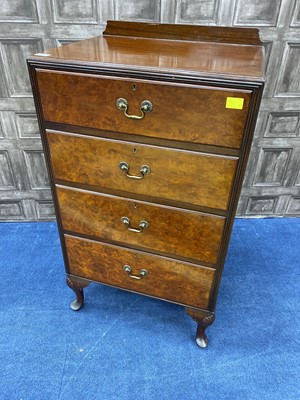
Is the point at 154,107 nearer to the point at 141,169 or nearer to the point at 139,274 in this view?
the point at 141,169

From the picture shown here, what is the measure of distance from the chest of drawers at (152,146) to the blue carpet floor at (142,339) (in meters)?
0.22

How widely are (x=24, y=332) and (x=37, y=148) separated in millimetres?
905

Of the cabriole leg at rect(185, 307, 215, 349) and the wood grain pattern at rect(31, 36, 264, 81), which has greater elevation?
the wood grain pattern at rect(31, 36, 264, 81)

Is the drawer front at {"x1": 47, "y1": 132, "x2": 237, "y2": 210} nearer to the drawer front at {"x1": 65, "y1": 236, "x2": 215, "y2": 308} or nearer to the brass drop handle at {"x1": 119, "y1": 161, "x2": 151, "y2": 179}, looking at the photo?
the brass drop handle at {"x1": 119, "y1": 161, "x2": 151, "y2": 179}

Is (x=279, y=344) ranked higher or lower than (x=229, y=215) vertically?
lower

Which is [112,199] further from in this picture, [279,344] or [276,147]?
[276,147]

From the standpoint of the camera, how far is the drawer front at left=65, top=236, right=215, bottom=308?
116 centimetres

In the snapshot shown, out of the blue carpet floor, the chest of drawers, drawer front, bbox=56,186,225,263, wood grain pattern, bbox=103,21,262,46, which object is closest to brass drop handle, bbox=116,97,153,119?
the chest of drawers

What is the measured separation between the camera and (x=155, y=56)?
3.14ft

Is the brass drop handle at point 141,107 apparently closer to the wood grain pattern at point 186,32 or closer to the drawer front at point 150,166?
the drawer front at point 150,166

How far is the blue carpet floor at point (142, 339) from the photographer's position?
122cm

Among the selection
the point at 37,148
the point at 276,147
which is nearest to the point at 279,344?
the point at 276,147

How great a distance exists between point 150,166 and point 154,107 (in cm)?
18

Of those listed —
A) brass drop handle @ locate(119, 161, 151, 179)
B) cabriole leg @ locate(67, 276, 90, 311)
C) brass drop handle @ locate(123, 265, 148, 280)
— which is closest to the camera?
brass drop handle @ locate(119, 161, 151, 179)
